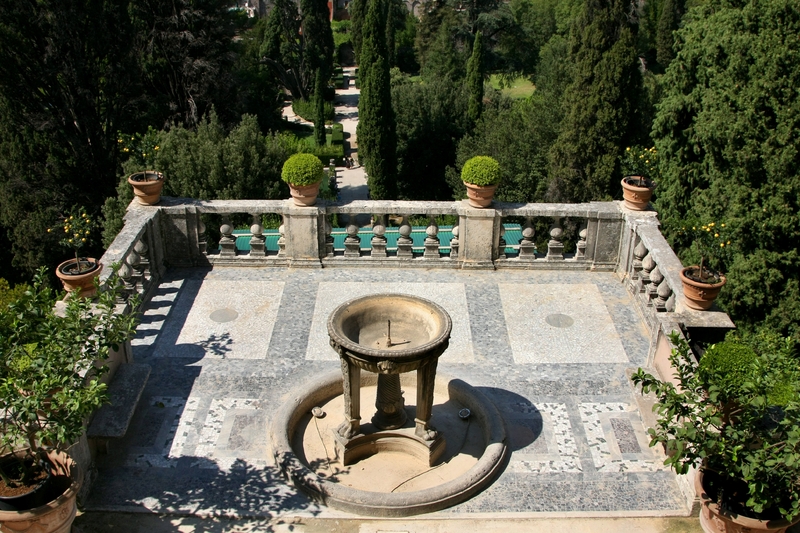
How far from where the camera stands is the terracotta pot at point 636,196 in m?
12.8

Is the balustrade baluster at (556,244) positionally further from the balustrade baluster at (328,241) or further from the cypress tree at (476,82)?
the cypress tree at (476,82)

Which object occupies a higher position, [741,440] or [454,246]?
[741,440]

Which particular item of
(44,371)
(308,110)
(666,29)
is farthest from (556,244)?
(666,29)

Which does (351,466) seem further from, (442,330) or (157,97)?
(157,97)

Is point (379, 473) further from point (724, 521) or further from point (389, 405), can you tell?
point (724, 521)

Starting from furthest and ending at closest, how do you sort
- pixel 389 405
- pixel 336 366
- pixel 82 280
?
pixel 336 366 < pixel 82 280 < pixel 389 405

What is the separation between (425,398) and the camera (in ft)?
29.4

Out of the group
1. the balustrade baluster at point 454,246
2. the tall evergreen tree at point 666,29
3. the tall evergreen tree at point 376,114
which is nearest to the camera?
the balustrade baluster at point 454,246

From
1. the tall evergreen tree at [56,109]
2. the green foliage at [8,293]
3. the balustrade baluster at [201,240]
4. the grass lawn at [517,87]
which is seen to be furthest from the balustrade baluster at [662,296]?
the grass lawn at [517,87]

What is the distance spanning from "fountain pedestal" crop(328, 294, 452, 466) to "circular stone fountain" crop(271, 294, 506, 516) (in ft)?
0.04

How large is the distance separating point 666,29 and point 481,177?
58108 millimetres

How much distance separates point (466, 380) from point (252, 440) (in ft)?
9.80

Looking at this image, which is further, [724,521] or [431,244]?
[431,244]

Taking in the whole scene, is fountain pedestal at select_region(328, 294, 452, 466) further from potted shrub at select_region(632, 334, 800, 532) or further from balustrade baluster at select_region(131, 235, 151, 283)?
balustrade baluster at select_region(131, 235, 151, 283)
